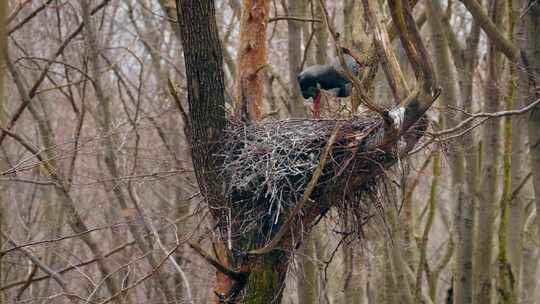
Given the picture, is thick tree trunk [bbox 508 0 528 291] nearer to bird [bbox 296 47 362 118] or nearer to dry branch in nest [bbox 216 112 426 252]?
bird [bbox 296 47 362 118]

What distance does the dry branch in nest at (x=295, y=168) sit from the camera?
4238mm

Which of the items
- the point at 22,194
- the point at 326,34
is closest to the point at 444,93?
the point at 326,34

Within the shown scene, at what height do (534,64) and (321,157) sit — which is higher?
(534,64)

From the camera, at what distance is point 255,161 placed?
14.4 feet

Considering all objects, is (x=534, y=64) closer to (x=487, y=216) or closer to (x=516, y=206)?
(x=487, y=216)

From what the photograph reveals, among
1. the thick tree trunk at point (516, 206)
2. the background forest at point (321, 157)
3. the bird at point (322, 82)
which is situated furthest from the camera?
the thick tree trunk at point (516, 206)

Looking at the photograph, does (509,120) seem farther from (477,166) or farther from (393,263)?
(393,263)

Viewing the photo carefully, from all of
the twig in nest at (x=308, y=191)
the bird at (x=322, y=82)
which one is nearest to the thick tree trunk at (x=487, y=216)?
the bird at (x=322, y=82)

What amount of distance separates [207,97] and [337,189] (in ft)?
3.02

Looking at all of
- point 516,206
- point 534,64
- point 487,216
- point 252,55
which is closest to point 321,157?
point 252,55

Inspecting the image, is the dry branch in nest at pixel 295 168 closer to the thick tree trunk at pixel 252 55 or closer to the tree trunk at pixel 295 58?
the thick tree trunk at pixel 252 55

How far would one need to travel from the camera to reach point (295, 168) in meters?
4.29

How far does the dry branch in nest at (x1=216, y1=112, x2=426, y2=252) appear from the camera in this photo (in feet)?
13.9

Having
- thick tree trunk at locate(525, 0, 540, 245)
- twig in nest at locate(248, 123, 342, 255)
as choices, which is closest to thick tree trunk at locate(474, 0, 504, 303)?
thick tree trunk at locate(525, 0, 540, 245)
